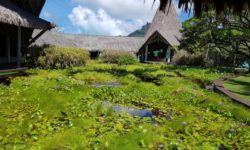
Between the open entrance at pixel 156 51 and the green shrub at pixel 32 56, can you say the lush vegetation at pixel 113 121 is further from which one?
the open entrance at pixel 156 51

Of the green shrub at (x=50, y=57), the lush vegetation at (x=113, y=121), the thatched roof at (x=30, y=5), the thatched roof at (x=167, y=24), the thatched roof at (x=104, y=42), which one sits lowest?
the lush vegetation at (x=113, y=121)

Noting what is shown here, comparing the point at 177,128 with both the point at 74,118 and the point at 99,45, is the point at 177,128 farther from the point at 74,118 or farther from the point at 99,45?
the point at 99,45

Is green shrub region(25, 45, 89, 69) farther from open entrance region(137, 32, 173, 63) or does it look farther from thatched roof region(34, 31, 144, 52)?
open entrance region(137, 32, 173, 63)

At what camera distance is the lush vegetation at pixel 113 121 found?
5758 millimetres

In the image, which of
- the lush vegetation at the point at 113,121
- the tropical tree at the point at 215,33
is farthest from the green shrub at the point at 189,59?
the lush vegetation at the point at 113,121

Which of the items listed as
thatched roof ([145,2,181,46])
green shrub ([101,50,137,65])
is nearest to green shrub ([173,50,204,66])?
green shrub ([101,50,137,65])

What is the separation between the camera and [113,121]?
716 centimetres

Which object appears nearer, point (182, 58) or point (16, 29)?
point (16, 29)

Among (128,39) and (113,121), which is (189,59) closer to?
(128,39)

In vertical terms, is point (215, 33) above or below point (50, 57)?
above

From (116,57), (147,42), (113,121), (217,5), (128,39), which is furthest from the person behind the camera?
(128,39)

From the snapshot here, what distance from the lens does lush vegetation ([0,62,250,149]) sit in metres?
5.76

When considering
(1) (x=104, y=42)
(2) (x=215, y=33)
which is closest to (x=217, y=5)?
(2) (x=215, y=33)

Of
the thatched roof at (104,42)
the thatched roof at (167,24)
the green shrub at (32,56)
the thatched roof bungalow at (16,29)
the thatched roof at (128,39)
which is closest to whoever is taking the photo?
the thatched roof bungalow at (16,29)
